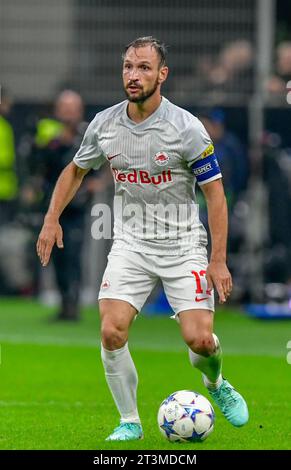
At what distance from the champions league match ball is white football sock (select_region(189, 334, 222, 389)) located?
0.92 feet

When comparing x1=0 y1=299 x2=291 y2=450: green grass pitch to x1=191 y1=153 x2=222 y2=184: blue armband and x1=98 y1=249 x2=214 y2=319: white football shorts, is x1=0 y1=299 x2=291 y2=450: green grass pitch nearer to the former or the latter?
x1=98 y1=249 x2=214 y2=319: white football shorts

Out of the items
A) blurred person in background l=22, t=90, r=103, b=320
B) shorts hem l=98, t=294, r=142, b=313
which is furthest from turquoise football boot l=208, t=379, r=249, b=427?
blurred person in background l=22, t=90, r=103, b=320

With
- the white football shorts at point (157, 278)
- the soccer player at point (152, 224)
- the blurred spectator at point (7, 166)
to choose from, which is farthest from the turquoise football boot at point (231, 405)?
the blurred spectator at point (7, 166)

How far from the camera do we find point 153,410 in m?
9.80

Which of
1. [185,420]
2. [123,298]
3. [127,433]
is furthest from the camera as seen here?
[123,298]

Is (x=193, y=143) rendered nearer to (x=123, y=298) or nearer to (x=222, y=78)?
(x=123, y=298)

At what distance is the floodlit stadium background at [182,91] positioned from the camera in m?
18.5

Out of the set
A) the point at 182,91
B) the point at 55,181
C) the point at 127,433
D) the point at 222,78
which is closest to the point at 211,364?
the point at 127,433

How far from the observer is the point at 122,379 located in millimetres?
8305

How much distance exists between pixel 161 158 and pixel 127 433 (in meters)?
1.72

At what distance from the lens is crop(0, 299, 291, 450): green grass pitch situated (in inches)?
332

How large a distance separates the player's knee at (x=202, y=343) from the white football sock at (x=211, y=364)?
0.18ft

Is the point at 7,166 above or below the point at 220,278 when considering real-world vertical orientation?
below

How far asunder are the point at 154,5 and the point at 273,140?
2588 millimetres
